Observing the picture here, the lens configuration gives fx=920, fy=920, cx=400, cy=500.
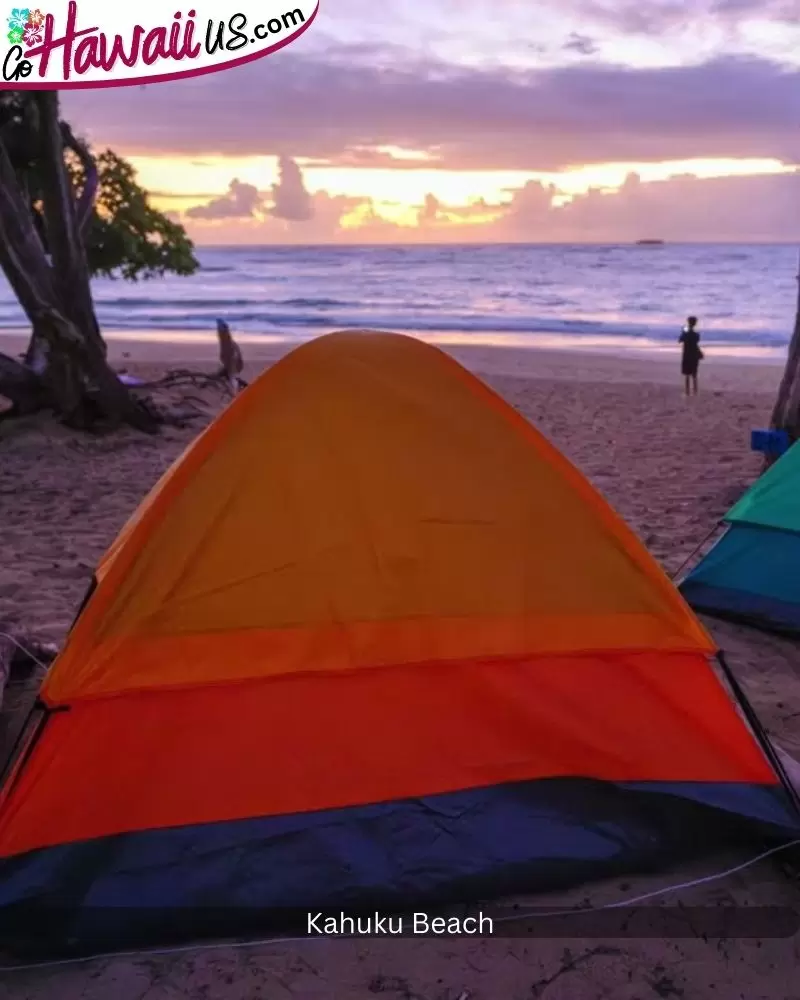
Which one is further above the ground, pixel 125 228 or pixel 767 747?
pixel 125 228

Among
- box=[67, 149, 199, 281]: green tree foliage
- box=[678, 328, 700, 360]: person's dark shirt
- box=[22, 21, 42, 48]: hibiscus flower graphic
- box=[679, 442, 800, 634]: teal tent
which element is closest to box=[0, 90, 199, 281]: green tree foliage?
box=[67, 149, 199, 281]: green tree foliage

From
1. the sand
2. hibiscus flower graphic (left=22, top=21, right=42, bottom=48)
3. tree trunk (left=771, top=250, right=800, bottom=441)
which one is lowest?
the sand

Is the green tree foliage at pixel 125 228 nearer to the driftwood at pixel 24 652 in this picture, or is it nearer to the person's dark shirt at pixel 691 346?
the person's dark shirt at pixel 691 346

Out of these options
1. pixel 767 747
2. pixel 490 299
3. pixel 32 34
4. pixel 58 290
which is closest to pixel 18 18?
pixel 32 34

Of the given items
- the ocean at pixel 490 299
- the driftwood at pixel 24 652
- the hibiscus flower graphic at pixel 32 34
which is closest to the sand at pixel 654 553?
the driftwood at pixel 24 652

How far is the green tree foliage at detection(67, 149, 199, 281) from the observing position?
13.0m

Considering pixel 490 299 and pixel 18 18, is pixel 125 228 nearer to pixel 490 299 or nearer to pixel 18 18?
pixel 18 18

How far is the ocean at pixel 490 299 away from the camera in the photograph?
89.4ft

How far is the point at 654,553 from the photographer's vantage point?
5.90 meters

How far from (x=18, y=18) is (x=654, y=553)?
6684mm

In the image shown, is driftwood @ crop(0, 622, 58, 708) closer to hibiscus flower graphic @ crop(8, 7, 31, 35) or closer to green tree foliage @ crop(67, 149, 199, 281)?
hibiscus flower graphic @ crop(8, 7, 31, 35)

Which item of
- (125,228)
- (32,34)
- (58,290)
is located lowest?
(58,290)

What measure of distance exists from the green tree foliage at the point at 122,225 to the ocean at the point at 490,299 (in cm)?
1157

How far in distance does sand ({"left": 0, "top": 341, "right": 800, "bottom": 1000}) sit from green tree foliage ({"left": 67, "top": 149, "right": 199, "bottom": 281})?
3.26m
